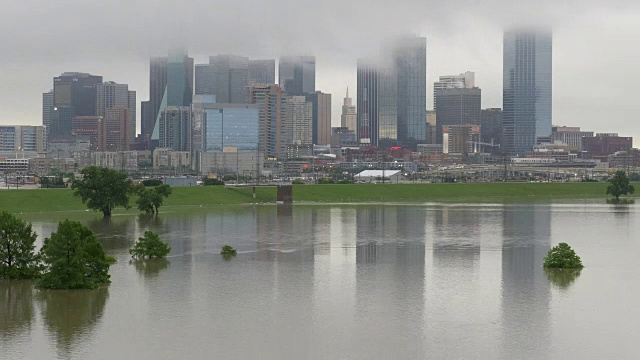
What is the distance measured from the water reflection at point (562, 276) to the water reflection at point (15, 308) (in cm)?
2285

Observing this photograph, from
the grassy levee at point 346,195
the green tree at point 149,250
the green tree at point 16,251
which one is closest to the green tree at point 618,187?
the grassy levee at point 346,195

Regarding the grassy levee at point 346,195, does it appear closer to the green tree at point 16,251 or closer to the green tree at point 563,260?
the green tree at point 16,251

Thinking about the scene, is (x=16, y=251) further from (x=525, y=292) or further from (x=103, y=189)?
(x=103, y=189)

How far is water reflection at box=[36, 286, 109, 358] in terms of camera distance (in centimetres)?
3294

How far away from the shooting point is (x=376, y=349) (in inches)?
1220

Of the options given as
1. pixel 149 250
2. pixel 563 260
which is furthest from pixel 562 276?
pixel 149 250

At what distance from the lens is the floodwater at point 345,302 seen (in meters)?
31.6

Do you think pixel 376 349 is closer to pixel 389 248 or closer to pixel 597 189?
pixel 389 248

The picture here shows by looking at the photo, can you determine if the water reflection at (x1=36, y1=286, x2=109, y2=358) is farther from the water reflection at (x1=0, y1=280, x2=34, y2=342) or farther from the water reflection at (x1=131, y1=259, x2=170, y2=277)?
the water reflection at (x1=131, y1=259, x2=170, y2=277)

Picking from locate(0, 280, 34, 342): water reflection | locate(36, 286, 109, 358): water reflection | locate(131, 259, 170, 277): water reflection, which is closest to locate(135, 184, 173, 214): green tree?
locate(131, 259, 170, 277): water reflection

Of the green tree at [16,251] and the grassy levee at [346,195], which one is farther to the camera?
the grassy levee at [346,195]

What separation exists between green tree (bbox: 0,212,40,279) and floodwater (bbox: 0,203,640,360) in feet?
2.80

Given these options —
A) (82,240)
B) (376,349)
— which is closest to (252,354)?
(376,349)

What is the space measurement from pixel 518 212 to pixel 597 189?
199ft
